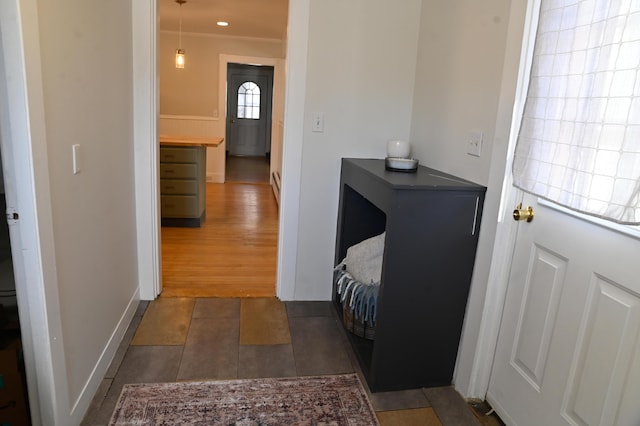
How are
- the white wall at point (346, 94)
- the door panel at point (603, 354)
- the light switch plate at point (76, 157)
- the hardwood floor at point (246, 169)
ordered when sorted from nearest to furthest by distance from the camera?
the door panel at point (603, 354) → the light switch plate at point (76, 157) → the white wall at point (346, 94) → the hardwood floor at point (246, 169)

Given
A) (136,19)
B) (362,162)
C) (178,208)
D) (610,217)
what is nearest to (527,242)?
(610,217)

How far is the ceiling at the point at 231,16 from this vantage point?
4.99m

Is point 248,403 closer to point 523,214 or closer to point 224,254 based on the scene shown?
point 523,214

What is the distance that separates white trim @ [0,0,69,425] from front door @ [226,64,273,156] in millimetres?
9814

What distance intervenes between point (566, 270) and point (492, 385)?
0.68 m

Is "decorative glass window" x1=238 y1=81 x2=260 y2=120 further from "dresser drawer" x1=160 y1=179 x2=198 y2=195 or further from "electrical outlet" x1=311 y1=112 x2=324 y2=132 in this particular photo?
"electrical outlet" x1=311 y1=112 x2=324 y2=132

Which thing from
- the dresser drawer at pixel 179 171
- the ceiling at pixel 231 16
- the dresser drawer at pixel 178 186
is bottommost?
the dresser drawer at pixel 178 186

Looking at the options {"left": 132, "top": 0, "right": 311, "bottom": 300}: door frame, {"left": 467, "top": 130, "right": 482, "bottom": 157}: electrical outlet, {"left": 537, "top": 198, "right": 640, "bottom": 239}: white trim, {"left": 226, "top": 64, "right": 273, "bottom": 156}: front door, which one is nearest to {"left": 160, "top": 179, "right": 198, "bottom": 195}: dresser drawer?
{"left": 132, "top": 0, "right": 311, "bottom": 300}: door frame

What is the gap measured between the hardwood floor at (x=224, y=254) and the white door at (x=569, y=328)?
165cm

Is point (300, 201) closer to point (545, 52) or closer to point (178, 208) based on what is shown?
point (545, 52)

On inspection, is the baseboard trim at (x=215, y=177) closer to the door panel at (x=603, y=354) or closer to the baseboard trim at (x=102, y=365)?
the baseboard trim at (x=102, y=365)

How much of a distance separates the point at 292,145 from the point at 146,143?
840 millimetres

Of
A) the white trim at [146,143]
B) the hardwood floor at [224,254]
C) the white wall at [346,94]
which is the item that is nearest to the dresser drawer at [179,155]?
the hardwood floor at [224,254]

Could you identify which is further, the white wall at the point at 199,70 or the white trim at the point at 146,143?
the white wall at the point at 199,70
